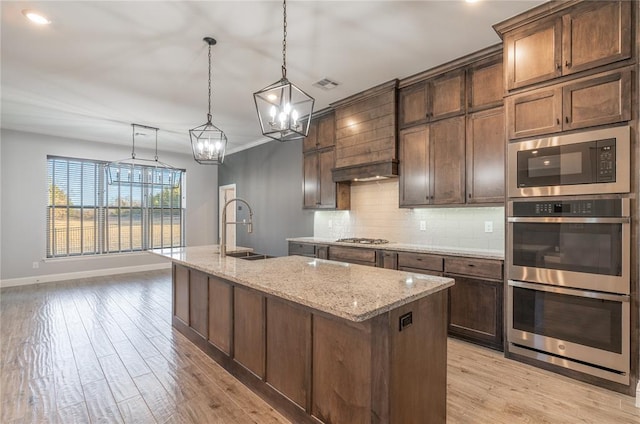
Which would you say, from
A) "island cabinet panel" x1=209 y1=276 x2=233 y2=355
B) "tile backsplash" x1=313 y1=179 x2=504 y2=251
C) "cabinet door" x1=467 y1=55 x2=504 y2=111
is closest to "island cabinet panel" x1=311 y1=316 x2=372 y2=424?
"island cabinet panel" x1=209 y1=276 x2=233 y2=355

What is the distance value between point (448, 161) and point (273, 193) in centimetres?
373

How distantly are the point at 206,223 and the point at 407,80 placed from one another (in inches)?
253

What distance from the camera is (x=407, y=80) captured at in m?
3.75

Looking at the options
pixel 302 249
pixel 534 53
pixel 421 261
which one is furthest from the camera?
pixel 302 249

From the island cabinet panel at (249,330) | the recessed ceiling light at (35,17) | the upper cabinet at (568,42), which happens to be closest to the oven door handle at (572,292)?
the upper cabinet at (568,42)

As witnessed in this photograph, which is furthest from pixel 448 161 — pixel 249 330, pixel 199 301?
pixel 199 301

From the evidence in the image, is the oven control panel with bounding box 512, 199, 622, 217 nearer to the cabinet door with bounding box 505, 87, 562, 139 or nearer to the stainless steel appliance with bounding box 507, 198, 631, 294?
the stainless steel appliance with bounding box 507, 198, 631, 294

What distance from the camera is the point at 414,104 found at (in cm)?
375

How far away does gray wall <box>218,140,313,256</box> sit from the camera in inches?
226

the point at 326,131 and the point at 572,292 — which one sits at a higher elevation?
the point at 326,131

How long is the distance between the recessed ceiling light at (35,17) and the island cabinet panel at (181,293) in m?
2.48

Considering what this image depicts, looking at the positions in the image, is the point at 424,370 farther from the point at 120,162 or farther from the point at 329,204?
the point at 120,162

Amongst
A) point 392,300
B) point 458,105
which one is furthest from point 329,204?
point 392,300

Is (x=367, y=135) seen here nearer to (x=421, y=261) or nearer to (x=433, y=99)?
(x=433, y=99)
